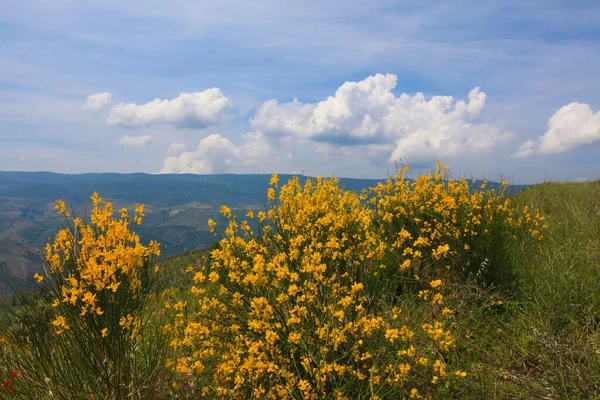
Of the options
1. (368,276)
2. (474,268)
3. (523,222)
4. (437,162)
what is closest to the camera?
(368,276)

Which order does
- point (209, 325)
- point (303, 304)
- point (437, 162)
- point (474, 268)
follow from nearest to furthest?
point (303, 304), point (209, 325), point (474, 268), point (437, 162)

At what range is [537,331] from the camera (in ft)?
9.80

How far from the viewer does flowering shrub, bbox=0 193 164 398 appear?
2785 millimetres

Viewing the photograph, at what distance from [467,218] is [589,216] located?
2826 mm

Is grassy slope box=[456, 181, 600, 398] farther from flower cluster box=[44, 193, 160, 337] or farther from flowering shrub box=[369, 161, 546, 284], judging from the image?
flower cluster box=[44, 193, 160, 337]

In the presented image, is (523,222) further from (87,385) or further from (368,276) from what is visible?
(87,385)

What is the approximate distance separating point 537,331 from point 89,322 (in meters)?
3.39

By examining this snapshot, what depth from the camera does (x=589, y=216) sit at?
6.23m

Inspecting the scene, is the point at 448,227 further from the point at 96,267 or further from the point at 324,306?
the point at 96,267

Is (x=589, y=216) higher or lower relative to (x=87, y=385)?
higher

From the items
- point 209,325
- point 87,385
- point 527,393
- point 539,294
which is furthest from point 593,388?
point 87,385

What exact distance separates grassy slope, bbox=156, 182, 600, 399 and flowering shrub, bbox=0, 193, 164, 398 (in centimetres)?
256

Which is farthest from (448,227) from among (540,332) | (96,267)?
(96,267)

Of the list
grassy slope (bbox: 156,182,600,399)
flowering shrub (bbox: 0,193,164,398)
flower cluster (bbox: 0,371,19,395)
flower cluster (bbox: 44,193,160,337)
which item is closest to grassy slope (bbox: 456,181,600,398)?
grassy slope (bbox: 156,182,600,399)
